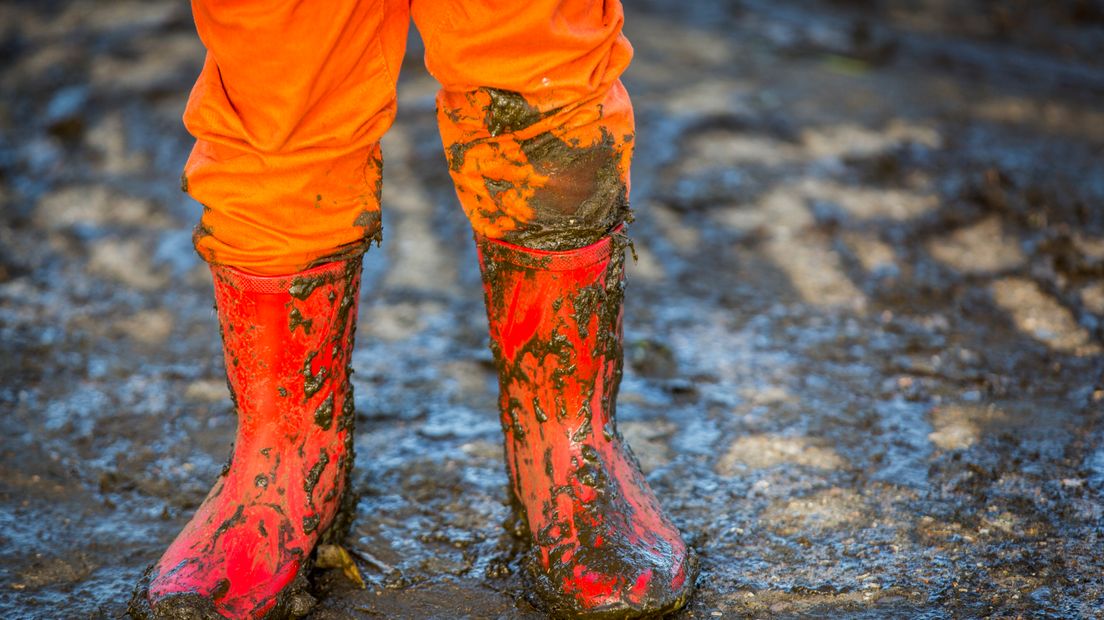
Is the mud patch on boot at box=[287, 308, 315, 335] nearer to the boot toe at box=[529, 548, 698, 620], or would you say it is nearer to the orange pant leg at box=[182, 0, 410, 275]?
the orange pant leg at box=[182, 0, 410, 275]

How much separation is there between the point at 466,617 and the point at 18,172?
2.30 meters

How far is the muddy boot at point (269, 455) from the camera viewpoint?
52.4 inches

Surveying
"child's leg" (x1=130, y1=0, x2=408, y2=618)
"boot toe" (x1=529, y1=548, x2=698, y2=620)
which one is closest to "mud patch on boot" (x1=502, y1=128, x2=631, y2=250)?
"child's leg" (x1=130, y1=0, x2=408, y2=618)

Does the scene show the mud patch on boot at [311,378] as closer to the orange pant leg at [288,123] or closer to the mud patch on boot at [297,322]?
the mud patch on boot at [297,322]

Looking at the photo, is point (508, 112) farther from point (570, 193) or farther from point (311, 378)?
point (311, 378)

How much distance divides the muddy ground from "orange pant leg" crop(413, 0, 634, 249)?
1.79ft

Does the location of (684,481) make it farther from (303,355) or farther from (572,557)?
(303,355)

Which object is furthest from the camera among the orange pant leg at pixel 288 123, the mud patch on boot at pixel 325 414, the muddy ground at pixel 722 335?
the muddy ground at pixel 722 335

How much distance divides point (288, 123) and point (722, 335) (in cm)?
125

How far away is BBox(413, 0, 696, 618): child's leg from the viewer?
124 centimetres

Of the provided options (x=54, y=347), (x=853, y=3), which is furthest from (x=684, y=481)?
(x=853, y=3)

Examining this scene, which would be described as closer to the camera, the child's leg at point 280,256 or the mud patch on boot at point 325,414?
the child's leg at point 280,256

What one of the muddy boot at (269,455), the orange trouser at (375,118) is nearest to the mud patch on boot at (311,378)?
the muddy boot at (269,455)

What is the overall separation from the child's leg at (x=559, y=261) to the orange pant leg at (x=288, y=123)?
89mm
